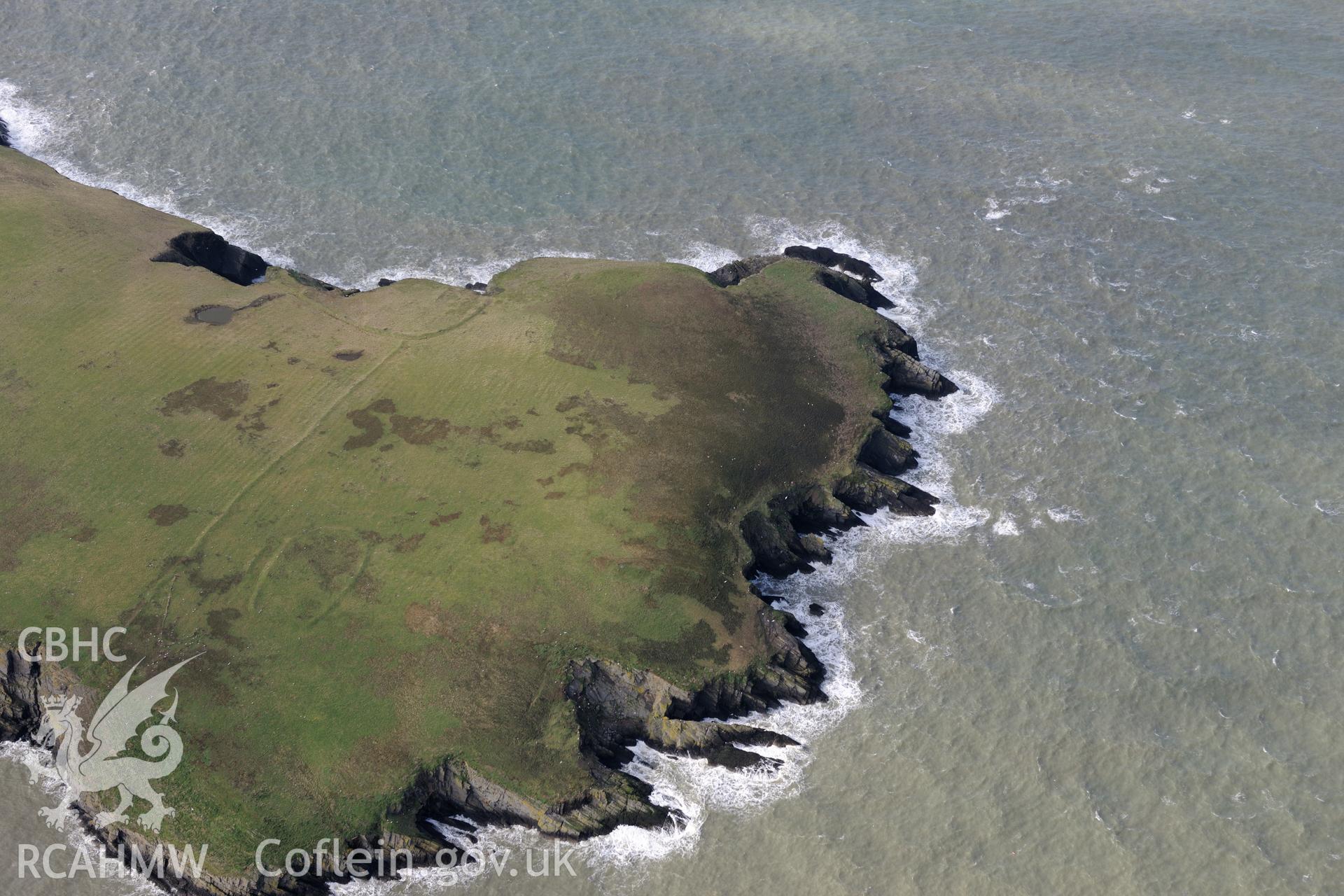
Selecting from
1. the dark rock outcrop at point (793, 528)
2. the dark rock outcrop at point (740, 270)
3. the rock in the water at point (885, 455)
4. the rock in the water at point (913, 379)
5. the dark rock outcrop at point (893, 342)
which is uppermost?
the dark rock outcrop at point (740, 270)

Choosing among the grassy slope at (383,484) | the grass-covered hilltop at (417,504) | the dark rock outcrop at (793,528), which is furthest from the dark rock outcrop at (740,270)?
the dark rock outcrop at (793,528)

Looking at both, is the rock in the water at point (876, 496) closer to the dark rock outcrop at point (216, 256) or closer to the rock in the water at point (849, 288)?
the rock in the water at point (849, 288)

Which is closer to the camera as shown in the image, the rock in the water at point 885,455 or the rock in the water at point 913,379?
the rock in the water at point 885,455

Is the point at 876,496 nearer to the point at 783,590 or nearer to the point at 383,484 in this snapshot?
the point at 783,590

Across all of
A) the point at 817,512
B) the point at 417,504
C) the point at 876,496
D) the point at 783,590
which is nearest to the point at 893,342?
the point at 876,496

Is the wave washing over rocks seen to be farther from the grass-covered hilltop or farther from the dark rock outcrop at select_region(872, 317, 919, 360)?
the dark rock outcrop at select_region(872, 317, 919, 360)

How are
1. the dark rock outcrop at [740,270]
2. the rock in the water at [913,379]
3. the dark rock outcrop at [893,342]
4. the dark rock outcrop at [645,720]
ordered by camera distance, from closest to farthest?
the dark rock outcrop at [645,720] < the rock in the water at [913,379] < the dark rock outcrop at [893,342] < the dark rock outcrop at [740,270]

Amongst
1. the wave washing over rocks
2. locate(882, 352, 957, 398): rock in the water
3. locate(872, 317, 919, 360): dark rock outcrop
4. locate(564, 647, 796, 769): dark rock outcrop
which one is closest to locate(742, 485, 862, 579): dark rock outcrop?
the wave washing over rocks
